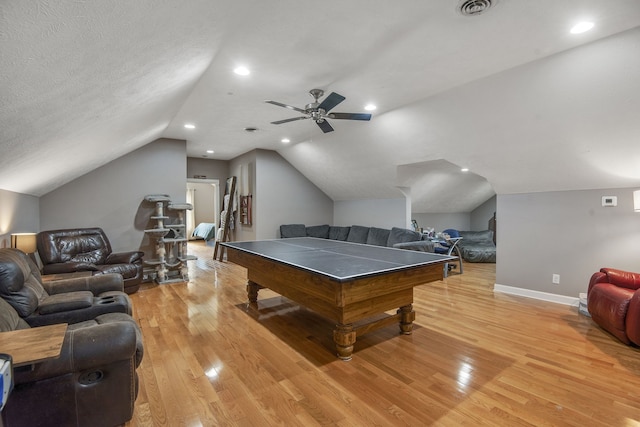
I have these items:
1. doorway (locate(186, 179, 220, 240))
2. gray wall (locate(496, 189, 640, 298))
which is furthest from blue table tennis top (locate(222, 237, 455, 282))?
doorway (locate(186, 179, 220, 240))

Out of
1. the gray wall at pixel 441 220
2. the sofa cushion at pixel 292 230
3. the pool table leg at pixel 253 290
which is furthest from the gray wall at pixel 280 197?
the pool table leg at pixel 253 290

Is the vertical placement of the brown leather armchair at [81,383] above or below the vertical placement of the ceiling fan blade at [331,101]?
below

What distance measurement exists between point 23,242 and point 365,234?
575 cm

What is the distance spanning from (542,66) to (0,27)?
3887 mm

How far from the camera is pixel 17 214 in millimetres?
3867

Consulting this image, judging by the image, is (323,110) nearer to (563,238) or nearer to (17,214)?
(563,238)

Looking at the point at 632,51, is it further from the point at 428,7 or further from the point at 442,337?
the point at 442,337

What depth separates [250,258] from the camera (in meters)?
3.74

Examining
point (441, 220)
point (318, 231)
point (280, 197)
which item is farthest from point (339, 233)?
point (441, 220)

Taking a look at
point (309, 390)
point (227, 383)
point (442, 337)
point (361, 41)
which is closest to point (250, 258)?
point (227, 383)

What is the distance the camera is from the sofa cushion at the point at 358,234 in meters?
7.10

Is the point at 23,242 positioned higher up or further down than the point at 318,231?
higher up

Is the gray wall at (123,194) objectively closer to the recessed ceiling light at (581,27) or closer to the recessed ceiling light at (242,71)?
the recessed ceiling light at (242,71)

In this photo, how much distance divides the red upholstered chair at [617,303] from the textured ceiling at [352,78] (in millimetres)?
1213
